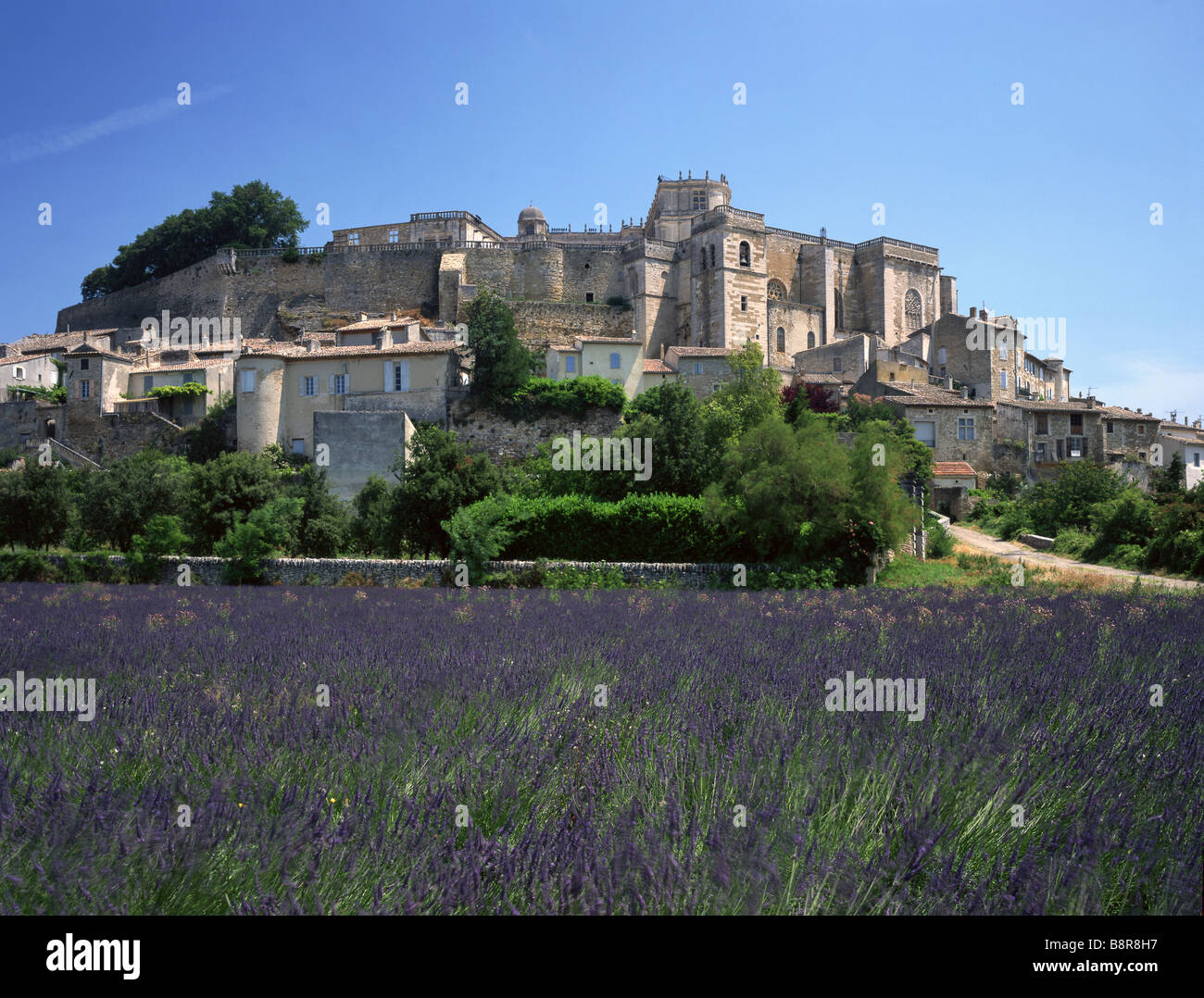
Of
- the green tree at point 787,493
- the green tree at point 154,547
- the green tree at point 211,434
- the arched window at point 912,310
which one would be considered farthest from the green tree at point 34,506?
the arched window at point 912,310

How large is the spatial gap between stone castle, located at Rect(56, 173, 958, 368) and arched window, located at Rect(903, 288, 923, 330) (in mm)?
100

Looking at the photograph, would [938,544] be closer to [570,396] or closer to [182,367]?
[570,396]

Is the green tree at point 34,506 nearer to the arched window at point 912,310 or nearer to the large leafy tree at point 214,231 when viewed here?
the large leafy tree at point 214,231

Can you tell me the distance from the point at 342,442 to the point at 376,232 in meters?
31.3

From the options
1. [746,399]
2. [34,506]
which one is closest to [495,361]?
[746,399]

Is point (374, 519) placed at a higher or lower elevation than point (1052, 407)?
lower

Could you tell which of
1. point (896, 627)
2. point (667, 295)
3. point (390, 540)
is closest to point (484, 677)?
point (896, 627)

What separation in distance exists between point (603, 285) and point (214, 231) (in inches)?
1139

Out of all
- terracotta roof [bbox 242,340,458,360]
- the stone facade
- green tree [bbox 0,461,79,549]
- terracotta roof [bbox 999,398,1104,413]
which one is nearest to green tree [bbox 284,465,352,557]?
green tree [bbox 0,461,79,549]

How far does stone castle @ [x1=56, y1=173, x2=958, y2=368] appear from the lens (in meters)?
47.2

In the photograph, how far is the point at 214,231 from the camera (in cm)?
5694

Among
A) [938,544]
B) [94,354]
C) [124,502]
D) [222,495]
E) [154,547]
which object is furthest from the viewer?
[94,354]

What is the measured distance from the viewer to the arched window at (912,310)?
179ft

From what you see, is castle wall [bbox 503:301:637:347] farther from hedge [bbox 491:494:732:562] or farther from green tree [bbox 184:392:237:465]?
hedge [bbox 491:494:732:562]
